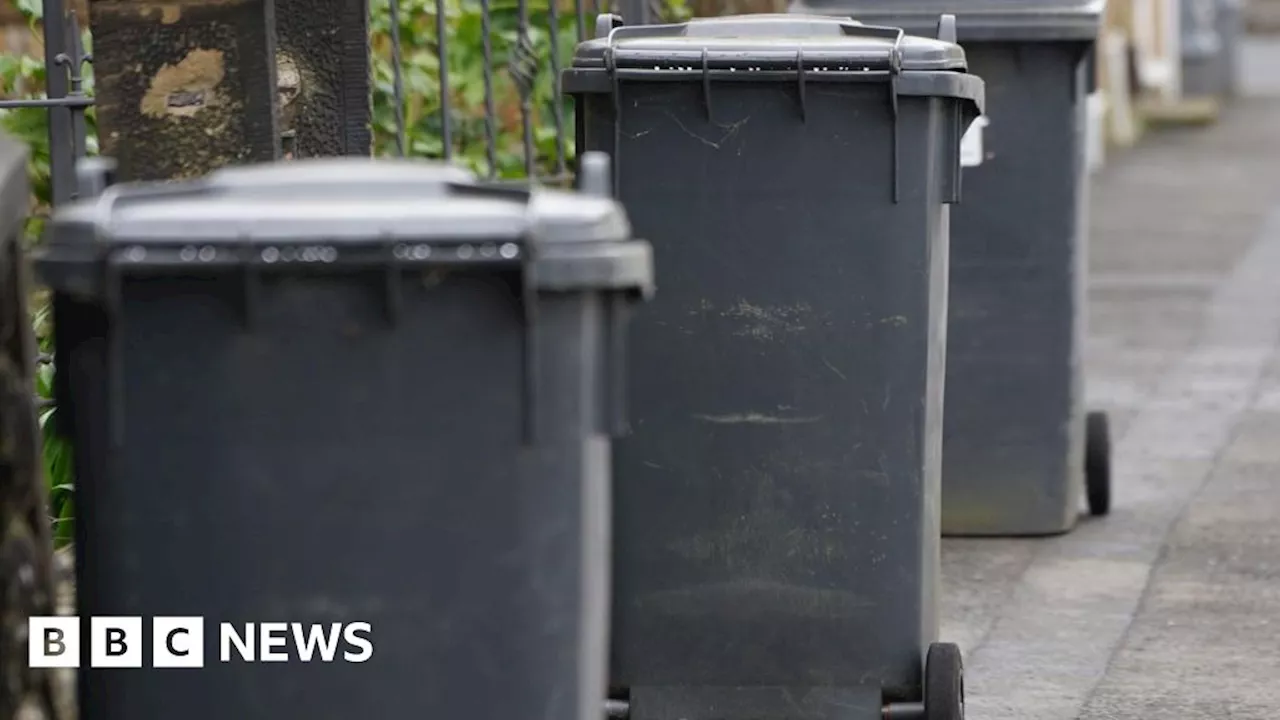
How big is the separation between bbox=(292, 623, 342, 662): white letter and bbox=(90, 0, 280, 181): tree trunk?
1936 mm

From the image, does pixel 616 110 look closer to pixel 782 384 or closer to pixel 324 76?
pixel 782 384

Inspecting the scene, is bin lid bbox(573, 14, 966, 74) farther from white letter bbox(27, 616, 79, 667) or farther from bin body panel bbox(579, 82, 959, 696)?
white letter bbox(27, 616, 79, 667)

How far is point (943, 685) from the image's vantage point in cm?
443

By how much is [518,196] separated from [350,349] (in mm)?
304

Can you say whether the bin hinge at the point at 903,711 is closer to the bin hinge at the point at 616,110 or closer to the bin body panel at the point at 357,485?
the bin hinge at the point at 616,110

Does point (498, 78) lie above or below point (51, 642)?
above

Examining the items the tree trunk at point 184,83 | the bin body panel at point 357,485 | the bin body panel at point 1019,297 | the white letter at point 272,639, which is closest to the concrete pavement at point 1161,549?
the bin body panel at point 1019,297

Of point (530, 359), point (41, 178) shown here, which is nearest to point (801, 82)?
point (530, 359)

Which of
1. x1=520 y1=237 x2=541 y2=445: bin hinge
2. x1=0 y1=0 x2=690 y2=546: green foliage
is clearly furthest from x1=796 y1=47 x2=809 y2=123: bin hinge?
x1=0 y1=0 x2=690 y2=546: green foliage

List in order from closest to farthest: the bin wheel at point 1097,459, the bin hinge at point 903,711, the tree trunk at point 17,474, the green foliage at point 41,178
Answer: the tree trunk at point 17,474 → the bin hinge at point 903,711 → the green foliage at point 41,178 → the bin wheel at point 1097,459

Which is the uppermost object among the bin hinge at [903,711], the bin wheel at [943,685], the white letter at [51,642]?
the white letter at [51,642]

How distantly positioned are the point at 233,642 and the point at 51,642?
384 mm

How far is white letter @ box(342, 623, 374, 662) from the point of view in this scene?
3.24m

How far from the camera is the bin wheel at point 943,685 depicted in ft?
14.5
